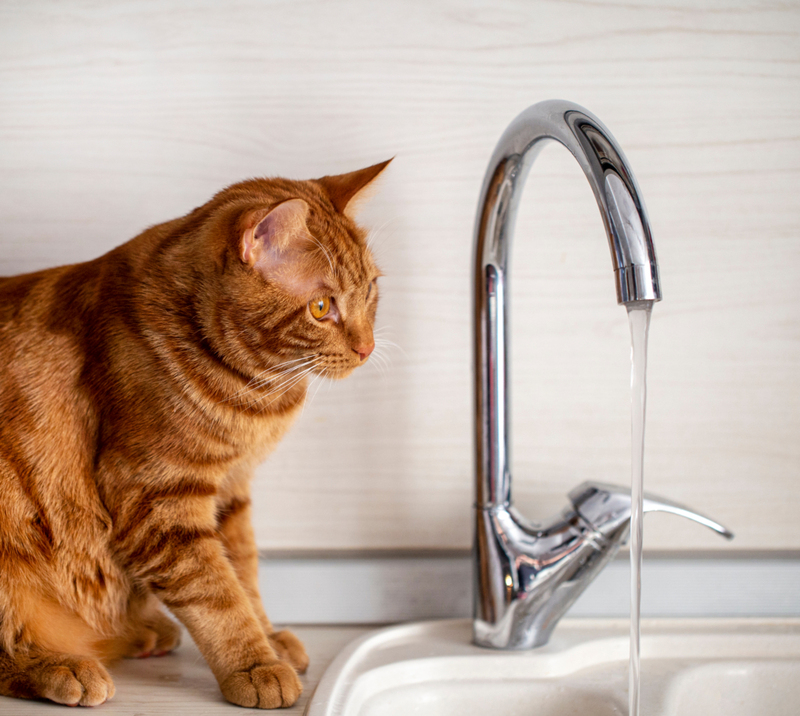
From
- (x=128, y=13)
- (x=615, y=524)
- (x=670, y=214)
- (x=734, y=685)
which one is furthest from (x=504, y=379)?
(x=128, y=13)

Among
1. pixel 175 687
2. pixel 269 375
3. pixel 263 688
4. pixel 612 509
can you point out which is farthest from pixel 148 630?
pixel 612 509

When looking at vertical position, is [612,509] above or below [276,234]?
below

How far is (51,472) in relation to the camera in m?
0.72

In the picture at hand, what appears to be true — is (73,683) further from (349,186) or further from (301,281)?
(349,186)

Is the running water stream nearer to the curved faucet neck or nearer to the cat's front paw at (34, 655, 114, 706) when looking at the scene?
the curved faucet neck

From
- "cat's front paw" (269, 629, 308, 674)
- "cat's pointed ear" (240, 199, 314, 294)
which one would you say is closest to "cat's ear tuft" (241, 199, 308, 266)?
"cat's pointed ear" (240, 199, 314, 294)

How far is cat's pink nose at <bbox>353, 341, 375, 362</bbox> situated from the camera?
0.77 m

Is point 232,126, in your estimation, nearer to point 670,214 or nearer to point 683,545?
point 670,214

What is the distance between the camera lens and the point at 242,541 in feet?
2.82

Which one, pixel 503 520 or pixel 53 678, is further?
pixel 503 520

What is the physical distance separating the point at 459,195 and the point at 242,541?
0.58 meters

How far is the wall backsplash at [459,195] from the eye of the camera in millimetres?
936

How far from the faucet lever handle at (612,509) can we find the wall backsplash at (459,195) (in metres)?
0.16

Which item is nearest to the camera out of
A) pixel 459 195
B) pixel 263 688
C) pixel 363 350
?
pixel 263 688
